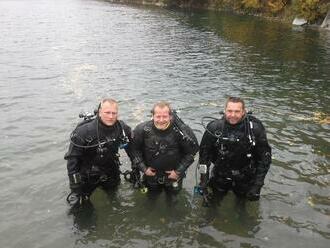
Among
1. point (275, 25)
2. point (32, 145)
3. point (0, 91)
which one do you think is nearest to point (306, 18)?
point (275, 25)

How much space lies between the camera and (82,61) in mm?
30188

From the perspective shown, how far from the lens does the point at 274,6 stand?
58844mm

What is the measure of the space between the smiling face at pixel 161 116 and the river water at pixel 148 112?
2929 mm

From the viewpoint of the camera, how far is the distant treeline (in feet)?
168

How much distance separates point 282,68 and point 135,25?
25.8m

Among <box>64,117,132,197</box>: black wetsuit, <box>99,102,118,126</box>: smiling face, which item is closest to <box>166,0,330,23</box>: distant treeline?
<box>64,117,132,197</box>: black wetsuit

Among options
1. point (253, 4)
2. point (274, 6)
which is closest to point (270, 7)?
point (274, 6)

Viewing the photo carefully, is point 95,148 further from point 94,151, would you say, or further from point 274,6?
point 274,6

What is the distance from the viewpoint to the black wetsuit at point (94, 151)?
30.7 ft

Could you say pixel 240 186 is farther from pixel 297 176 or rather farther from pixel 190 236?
pixel 297 176

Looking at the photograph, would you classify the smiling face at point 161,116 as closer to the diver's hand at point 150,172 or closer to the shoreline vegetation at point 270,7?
the diver's hand at point 150,172

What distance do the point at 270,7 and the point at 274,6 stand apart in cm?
129

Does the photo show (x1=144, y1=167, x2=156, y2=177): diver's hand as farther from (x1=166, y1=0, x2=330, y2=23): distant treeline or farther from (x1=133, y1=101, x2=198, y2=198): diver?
(x1=166, y1=0, x2=330, y2=23): distant treeline

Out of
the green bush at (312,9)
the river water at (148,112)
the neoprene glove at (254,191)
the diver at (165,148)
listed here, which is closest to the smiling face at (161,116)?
the diver at (165,148)
